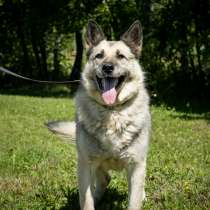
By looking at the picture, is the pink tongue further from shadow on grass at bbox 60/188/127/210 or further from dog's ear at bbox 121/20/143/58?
shadow on grass at bbox 60/188/127/210

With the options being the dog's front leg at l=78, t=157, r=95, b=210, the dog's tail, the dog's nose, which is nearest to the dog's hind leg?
the dog's front leg at l=78, t=157, r=95, b=210

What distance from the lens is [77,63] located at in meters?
25.1

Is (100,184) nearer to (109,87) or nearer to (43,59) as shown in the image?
(109,87)

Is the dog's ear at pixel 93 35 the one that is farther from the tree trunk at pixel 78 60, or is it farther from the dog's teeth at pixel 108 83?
the tree trunk at pixel 78 60

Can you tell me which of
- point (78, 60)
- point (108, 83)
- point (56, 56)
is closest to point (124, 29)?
point (78, 60)

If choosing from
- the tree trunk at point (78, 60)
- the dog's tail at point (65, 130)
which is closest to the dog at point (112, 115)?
the dog's tail at point (65, 130)

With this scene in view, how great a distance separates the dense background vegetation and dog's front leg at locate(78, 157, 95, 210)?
36.4ft

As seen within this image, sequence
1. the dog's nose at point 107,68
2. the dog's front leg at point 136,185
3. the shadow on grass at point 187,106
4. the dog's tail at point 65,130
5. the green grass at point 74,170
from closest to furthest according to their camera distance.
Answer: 1. the dog's front leg at point 136,185
2. the dog's nose at point 107,68
3. the green grass at point 74,170
4. the dog's tail at point 65,130
5. the shadow on grass at point 187,106

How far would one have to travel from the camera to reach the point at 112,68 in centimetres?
496

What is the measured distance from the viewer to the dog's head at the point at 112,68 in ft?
16.4

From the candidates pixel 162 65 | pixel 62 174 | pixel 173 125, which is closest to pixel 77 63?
pixel 162 65

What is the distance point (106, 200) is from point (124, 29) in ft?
55.2

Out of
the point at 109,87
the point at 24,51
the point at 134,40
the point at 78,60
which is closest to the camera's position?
the point at 109,87

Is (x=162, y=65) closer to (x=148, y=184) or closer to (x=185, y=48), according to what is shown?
(x=185, y=48)
